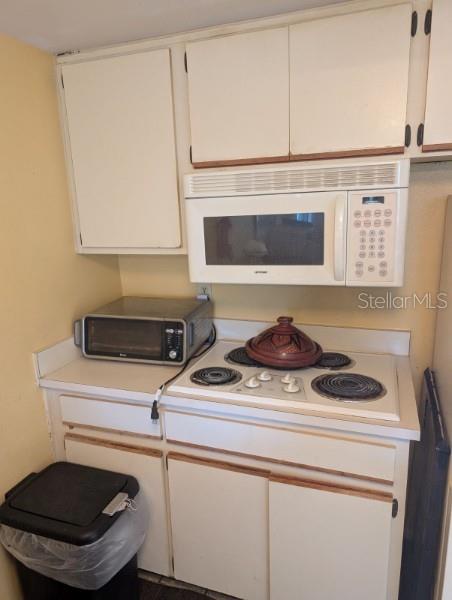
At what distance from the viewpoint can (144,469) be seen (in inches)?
58.2

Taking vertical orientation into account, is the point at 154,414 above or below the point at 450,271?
below

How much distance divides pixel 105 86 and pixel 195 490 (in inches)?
59.0

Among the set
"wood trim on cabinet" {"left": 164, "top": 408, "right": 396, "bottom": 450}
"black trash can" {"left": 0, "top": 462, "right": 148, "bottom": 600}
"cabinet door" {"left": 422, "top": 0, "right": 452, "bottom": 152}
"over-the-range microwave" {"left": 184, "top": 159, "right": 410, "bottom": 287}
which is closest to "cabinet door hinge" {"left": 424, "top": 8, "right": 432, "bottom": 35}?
"cabinet door" {"left": 422, "top": 0, "right": 452, "bottom": 152}

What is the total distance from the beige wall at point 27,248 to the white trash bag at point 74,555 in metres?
0.16

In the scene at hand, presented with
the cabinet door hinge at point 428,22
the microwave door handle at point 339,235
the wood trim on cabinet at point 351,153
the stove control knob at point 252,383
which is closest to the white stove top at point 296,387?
the stove control knob at point 252,383

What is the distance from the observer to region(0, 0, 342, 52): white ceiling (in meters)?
1.20

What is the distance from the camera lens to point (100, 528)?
47.7 inches

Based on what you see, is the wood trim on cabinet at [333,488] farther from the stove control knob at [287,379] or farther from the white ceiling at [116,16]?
the white ceiling at [116,16]

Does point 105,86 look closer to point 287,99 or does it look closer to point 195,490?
point 287,99

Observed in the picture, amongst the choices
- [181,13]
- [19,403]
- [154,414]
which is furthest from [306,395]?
[181,13]

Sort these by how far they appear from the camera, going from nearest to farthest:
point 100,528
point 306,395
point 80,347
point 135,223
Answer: point 100,528, point 306,395, point 135,223, point 80,347

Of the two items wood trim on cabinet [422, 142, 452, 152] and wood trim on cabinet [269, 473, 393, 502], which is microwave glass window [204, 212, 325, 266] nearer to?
wood trim on cabinet [422, 142, 452, 152]

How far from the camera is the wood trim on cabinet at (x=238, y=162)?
53.4 inches

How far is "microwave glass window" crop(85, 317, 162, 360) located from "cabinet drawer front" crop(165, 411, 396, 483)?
334mm
